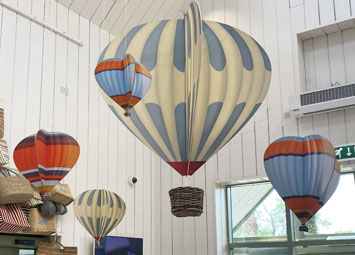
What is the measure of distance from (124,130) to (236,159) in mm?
1617

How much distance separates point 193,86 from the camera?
3.66 m

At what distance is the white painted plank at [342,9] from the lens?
22.2ft

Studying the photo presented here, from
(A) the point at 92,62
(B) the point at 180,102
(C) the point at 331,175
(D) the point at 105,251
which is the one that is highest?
(A) the point at 92,62

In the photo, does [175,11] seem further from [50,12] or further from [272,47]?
[50,12]

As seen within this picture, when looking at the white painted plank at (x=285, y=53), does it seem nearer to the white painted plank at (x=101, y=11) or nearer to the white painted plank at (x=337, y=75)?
the white painted plank at (x=337, y=75)

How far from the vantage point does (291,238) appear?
6809mm

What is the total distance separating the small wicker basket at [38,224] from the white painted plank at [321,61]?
3709mm

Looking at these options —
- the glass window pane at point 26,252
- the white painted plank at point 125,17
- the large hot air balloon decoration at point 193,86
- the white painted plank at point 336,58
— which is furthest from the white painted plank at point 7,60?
the white painted plank at point 336,58

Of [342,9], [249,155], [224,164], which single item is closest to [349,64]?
[342,9]

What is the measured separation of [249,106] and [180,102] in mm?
604

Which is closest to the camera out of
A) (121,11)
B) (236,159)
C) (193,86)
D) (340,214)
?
(193,86)

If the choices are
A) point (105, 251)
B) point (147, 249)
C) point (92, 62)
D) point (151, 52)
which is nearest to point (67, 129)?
point (92, 62)

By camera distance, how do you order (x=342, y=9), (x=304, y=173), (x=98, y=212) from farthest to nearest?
(x=342, y=9) → (x=98, y=212) → (x=304, y=173)

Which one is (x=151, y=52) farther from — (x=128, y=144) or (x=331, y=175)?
(x=128, y=144)
